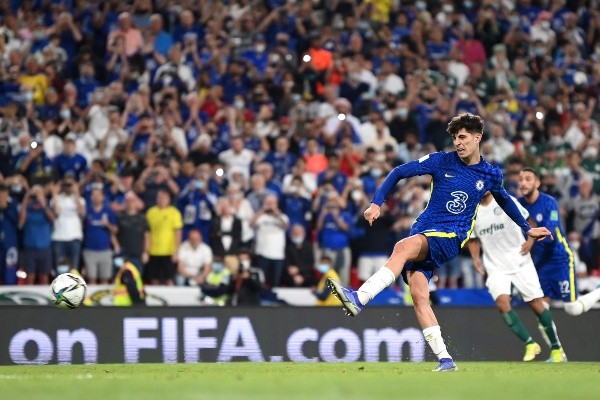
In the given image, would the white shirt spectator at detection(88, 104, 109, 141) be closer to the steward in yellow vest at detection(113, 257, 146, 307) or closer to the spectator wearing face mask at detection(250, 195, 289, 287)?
the spectator wearing face mask at detection(250, 195, 289, 287)

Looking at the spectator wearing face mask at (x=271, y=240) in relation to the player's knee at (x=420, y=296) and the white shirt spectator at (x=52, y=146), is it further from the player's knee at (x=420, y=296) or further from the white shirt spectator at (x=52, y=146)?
the player's knee at (x=420, y=296)

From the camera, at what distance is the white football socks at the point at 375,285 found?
35.0 ft

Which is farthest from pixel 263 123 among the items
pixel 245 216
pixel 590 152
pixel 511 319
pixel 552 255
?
pixel 511 319

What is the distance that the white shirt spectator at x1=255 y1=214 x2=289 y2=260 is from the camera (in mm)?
20328

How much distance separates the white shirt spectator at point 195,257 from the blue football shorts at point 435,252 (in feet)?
30.1

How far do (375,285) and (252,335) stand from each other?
581cm

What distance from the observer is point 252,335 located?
643 inches

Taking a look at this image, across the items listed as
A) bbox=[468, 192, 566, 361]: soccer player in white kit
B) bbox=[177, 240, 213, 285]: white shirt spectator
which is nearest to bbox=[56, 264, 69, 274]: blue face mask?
bbox=[177, 240, 213, 285]: white shirt spectator

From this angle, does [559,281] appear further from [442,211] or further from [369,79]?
[369,79]

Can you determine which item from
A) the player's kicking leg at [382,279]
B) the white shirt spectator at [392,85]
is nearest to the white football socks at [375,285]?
the player's kicking leg at [382,279]

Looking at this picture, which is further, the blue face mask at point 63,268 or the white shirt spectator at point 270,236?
the white shirt spectator at point 270,236

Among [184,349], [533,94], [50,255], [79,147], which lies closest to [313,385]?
[184,349]

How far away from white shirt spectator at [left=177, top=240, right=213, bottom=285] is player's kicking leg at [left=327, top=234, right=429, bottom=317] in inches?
370

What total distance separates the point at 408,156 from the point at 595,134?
153 inches
